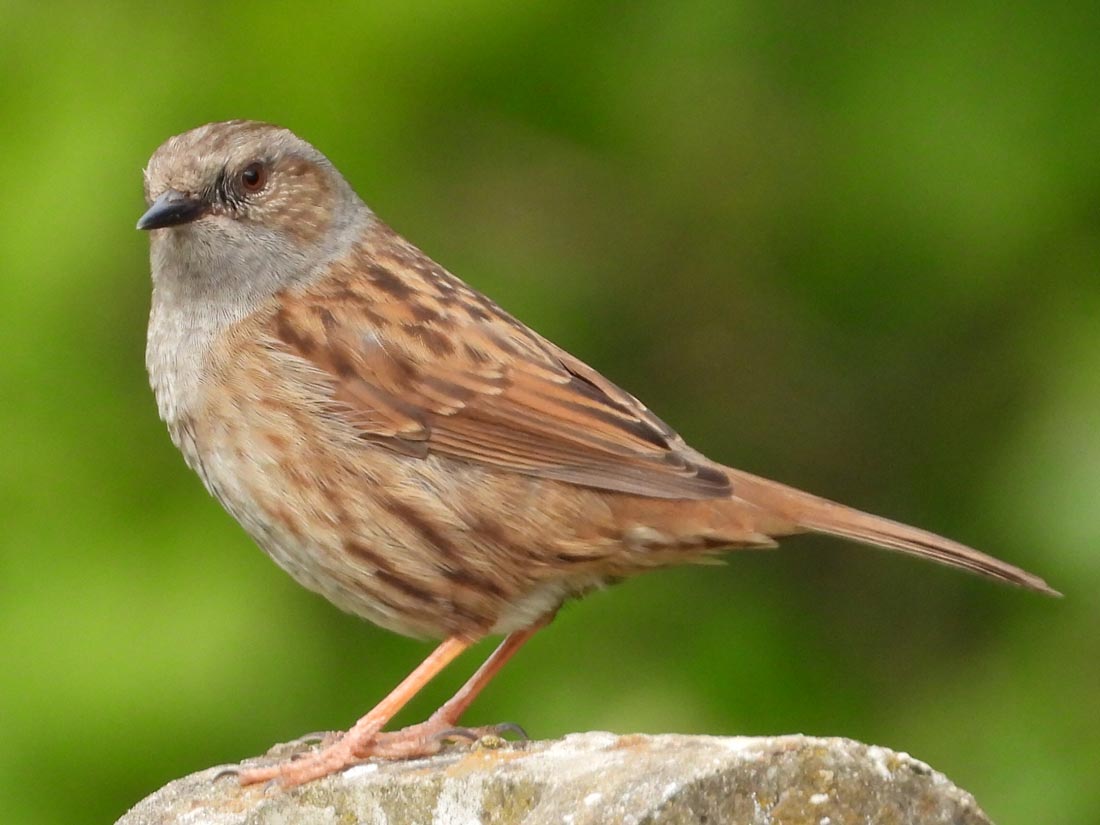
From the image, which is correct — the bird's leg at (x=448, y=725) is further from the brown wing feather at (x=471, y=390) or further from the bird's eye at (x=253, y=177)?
the bird's eye at (x=253, y=177)

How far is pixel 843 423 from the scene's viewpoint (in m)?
6.10

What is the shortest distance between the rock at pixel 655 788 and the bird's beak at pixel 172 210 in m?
1.49

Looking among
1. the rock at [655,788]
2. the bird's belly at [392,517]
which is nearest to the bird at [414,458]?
the bird's belly at [392,517]

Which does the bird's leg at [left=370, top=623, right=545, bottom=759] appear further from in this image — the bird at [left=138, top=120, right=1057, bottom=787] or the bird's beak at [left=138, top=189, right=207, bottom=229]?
the bird's beak at [left=138, top=189, right=207, bottom=229]

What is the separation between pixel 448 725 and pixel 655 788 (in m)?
1.53

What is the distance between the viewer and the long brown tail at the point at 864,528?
4.32 metres

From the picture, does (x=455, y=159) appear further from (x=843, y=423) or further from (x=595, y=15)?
(x=843, y=423)

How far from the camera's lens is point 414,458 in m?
4.57

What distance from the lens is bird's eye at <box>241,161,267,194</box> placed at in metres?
4.97

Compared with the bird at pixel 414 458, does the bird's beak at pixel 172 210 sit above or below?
above

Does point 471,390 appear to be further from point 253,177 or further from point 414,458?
point 253,177

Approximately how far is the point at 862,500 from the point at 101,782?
244 cm

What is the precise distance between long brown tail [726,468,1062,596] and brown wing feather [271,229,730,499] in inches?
4.2

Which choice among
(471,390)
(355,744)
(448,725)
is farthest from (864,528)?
(355,744)
